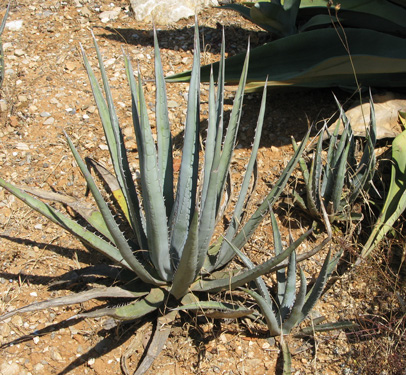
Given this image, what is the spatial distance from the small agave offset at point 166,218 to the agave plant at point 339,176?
0.51m

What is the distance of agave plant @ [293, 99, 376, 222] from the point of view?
91.5 inches

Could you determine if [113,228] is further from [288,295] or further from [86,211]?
[288,295]

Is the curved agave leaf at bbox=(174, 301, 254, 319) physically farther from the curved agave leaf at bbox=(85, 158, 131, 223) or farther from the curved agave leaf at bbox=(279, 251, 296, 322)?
the curved agave leaf at bbox=(85, 158, 131, 223)

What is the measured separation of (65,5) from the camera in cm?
387

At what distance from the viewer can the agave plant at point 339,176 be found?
2.32 meters

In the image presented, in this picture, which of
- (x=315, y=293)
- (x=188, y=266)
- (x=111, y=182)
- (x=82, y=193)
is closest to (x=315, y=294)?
(x=315, y=293)

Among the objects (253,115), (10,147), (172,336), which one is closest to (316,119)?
(253,115)

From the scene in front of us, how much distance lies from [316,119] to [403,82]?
0.51m

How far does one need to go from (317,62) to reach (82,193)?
1490 millimetres

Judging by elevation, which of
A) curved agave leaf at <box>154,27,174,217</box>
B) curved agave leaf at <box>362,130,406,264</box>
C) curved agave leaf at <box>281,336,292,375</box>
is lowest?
curved agave leaf at <box>281,336,292,375</box>

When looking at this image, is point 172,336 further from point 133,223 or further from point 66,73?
point 66,73

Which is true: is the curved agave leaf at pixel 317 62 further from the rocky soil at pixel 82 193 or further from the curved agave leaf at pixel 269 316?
the curved agave leaf at pixel 269 316

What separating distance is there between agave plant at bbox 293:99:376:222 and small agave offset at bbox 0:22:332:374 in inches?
20.2

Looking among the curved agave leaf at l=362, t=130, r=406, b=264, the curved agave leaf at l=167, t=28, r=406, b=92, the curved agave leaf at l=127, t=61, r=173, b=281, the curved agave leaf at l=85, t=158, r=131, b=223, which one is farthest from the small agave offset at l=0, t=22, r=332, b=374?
the curved agave leaf at l=167, t=28, r=406, b=92
